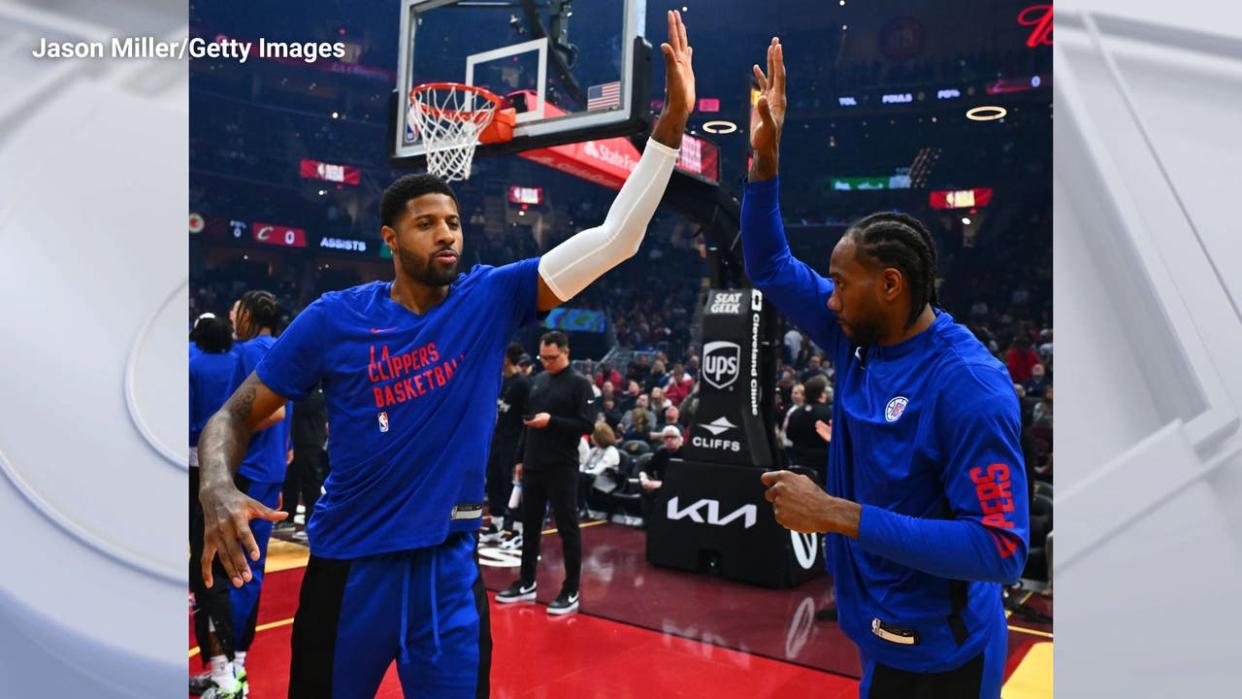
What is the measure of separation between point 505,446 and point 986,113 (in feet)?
62.8

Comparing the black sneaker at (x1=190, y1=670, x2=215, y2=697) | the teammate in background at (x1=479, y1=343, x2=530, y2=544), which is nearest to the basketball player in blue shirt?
the black sneaker at (x1=190, y1=670, x2=215, y2=697)

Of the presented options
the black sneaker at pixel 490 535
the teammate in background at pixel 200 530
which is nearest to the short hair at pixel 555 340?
the teammate in background at pixel 200 530

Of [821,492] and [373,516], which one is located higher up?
[821,492]

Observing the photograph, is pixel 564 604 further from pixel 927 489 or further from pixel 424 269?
pixel 927 489

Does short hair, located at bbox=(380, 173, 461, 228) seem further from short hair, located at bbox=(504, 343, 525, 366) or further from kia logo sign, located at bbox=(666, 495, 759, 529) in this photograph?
short hair, located at bbox=(504, 343, 525, 366)

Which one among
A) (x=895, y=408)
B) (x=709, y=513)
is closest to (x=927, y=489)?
(x=895, y=408)

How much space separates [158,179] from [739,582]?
4598 mm

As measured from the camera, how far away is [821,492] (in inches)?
70.8

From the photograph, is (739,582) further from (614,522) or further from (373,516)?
(373,516)

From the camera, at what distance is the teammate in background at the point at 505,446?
7.04 m

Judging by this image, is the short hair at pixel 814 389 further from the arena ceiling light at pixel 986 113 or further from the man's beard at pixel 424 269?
the arena ceiling light at pixel 986 113

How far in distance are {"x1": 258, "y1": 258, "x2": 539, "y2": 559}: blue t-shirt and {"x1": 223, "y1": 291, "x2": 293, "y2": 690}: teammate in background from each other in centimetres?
170

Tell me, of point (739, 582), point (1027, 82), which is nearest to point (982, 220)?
point (1027, 82)

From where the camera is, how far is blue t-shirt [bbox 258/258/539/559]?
85.3 inches
